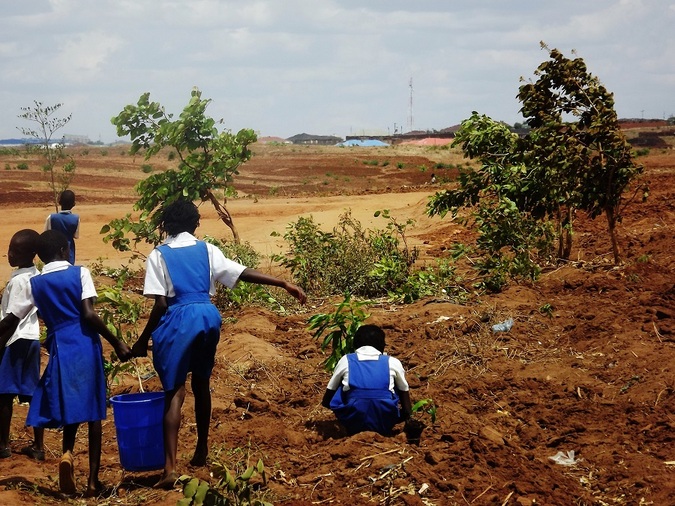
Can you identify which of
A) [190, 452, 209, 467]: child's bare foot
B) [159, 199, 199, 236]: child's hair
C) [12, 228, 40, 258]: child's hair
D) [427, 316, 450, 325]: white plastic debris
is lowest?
[190, 452, 209, 467]: child's bare foot

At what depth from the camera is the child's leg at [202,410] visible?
519 cm

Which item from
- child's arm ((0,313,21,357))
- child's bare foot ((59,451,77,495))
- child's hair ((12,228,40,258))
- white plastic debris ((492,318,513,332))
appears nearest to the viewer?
child's bare foot ((59,451,77,495))

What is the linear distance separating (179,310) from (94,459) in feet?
3.18

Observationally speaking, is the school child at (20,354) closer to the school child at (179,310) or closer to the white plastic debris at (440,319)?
the school child at (179,310)

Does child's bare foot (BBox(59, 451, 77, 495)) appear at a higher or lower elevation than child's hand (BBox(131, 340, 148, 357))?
lower

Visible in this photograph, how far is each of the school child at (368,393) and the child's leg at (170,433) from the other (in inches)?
46.9

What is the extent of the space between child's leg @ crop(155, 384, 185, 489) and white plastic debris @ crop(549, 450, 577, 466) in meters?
2.27

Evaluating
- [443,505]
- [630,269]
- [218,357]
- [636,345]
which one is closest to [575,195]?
[630,269]

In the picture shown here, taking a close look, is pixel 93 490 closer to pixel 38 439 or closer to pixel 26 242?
pixel 38 439

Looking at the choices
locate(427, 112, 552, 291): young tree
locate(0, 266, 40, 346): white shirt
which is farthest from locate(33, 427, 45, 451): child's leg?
locate(427, 112, 552, 291): young tree

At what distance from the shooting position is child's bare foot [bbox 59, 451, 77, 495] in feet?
15.7

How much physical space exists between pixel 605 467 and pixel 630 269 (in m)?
5.41

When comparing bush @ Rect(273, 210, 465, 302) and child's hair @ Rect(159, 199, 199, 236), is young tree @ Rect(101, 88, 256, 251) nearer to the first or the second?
bush @ Rect(273, 210, 465, 302)

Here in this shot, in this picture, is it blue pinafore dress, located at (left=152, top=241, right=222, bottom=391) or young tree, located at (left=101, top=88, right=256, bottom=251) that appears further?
young tree, located at (left=101, top=88, right=256, bottom=251)
